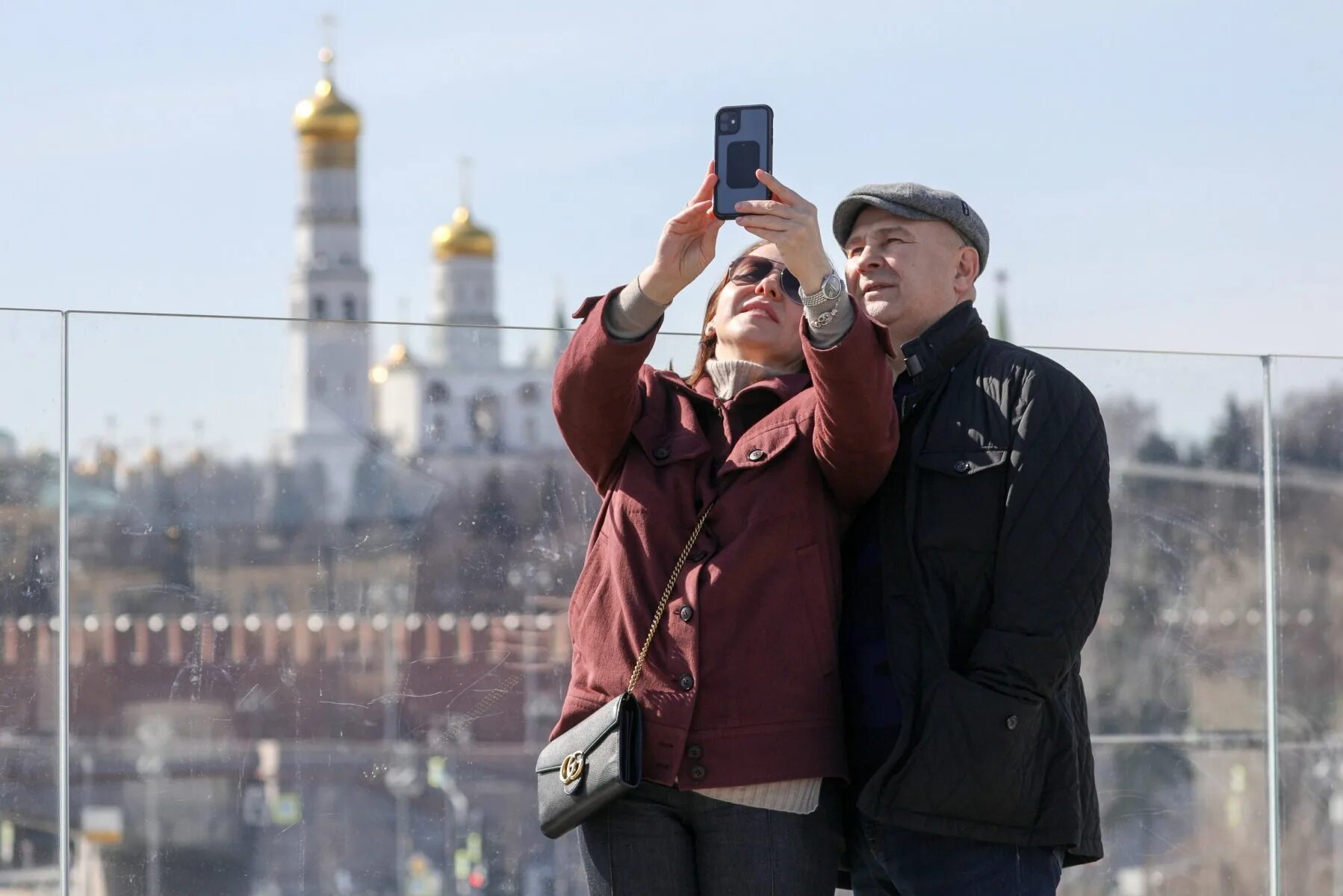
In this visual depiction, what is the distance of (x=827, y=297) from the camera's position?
8.51 ft

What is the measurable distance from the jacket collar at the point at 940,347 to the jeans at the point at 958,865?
2.10ft

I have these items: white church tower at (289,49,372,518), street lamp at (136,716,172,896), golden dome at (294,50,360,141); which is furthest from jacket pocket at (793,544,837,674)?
golden dome at (294,50,360,141)

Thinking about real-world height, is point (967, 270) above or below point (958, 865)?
above

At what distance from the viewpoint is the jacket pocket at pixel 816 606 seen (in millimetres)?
2678

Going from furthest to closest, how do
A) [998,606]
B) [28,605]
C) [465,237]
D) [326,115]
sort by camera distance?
[465,237] < [326,115] < [28,605] < [998,606]

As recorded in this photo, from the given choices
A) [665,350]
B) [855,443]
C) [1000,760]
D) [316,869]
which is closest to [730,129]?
[855,443]

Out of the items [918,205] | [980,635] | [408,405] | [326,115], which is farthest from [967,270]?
[326,115]

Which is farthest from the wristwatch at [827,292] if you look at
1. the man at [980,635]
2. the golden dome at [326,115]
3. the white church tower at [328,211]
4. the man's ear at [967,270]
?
the golden dome at [326,115]

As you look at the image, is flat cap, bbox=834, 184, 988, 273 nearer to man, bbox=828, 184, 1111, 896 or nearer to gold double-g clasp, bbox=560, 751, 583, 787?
man, bbox=828, 184, 1111, 896

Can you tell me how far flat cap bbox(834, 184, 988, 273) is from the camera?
9.55ft

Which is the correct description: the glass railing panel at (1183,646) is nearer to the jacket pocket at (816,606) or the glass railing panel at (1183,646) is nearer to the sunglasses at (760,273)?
the sunglasses at (760,273)

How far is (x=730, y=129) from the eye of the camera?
2.74 meters

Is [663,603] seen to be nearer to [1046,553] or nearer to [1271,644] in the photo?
[1046,553]

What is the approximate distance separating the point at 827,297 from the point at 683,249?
9.0 inches
